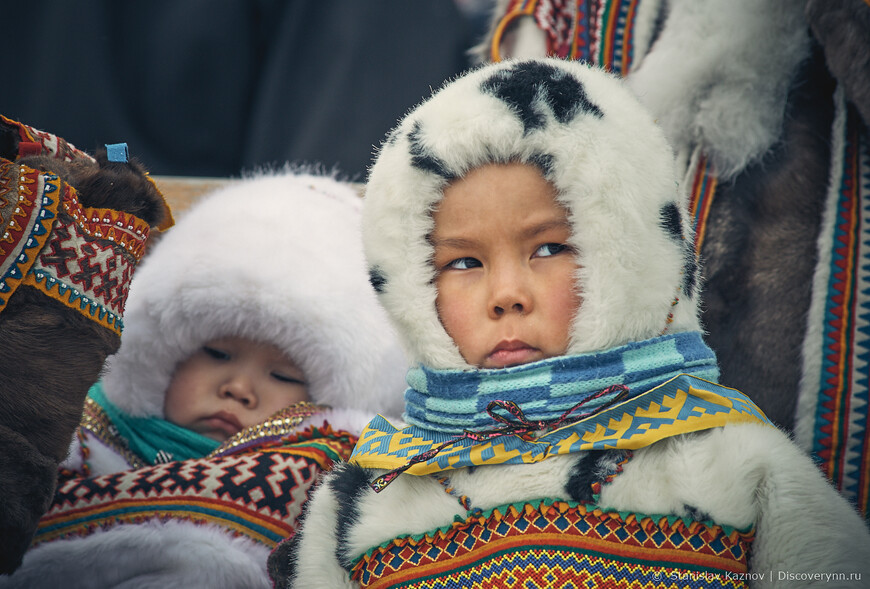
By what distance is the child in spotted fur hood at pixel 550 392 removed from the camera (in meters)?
1.05

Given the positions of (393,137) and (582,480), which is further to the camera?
(393,137)

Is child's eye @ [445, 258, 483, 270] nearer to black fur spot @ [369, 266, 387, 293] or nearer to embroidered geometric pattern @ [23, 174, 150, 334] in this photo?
black fur spot @ [369, 266, 387, 293]

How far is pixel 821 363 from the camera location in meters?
1.45

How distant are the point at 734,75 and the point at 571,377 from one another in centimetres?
82

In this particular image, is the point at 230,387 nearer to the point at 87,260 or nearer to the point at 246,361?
the point at 246,361

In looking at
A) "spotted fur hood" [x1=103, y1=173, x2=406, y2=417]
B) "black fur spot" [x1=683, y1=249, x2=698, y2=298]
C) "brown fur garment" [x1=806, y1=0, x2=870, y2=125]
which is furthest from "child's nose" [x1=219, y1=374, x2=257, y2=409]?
"brown fur garment" [x1=806, y1=0, x2=870, y2=125]

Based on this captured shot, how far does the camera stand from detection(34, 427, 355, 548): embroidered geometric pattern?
140cm

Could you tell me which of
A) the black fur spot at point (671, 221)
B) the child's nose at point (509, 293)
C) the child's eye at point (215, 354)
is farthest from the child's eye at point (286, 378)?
the black fur spot at point (671, 221)

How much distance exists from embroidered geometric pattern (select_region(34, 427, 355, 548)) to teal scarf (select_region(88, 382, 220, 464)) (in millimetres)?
185

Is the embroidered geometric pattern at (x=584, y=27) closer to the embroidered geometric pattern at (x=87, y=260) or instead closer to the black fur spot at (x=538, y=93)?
the black fur spot at (x=538, y=93)

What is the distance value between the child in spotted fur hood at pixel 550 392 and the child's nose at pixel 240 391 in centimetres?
→ 46

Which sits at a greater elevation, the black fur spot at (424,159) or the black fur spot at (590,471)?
the black fur spot at (424,159)

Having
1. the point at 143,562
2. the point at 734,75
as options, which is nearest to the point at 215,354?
the point at 143,562

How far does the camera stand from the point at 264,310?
166cm
